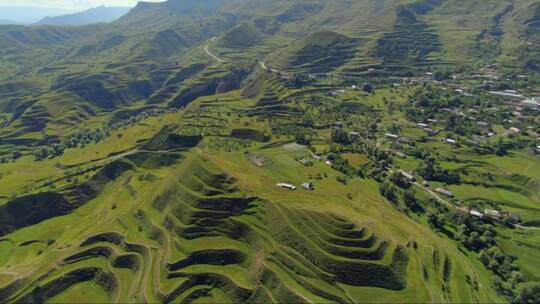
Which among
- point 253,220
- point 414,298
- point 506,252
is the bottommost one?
point 506,252

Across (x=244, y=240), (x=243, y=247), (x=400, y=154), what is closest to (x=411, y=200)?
(x=400, y=154)

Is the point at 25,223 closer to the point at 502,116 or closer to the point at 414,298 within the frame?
the point at 414,298

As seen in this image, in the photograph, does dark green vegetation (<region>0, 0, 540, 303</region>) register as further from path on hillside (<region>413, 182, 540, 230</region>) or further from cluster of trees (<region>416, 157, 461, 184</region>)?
path on hillside (<region>413, 182, 540, 230</region>)

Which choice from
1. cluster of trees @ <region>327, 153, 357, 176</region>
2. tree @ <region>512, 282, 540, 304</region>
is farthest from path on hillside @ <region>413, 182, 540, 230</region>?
tree @ <region>512, 282, 540, 304</region>

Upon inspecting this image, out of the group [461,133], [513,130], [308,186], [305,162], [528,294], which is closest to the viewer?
[528,294]

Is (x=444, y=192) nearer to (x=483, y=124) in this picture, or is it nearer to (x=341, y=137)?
(x=341, y=137)

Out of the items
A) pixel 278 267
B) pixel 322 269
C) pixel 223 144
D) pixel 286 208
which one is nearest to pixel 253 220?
pixel 286 208

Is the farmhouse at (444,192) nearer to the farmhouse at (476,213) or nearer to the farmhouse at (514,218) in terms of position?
the farmhouse at (476,213)

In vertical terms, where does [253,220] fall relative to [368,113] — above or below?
above

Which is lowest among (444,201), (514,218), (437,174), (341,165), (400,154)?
(514,218)

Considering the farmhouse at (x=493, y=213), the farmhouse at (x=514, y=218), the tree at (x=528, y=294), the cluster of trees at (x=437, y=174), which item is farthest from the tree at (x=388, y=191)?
the tree at (x=528, y=294)

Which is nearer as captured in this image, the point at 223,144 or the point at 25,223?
the point at 25,223
